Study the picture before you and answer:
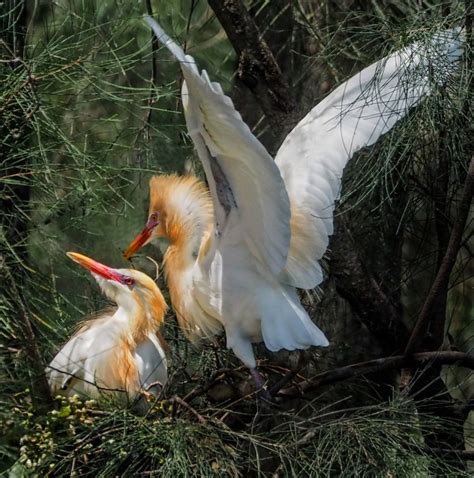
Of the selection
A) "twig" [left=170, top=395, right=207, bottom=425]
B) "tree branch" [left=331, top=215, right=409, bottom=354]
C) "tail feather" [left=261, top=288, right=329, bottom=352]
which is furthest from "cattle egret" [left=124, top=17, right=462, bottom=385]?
"twig" [left=170, top=395, right=207, bottom=425]

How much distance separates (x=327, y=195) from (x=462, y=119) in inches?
13.5

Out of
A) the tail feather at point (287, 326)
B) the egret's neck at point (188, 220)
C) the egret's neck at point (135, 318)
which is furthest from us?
the egret's neck at point (188, 220)

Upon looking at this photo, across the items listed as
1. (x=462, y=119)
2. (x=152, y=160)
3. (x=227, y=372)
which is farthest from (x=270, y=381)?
(x=462, y=119)

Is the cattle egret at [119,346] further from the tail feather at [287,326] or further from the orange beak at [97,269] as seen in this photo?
the tail feather at [287,326]

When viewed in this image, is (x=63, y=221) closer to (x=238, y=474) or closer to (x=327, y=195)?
(x=327, y=195)

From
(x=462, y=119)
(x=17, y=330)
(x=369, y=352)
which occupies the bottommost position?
(x=369, y=352)

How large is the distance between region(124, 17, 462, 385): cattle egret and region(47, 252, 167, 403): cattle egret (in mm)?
83

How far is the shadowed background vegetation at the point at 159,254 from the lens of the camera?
6.29 feet

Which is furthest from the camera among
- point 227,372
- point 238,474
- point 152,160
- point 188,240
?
point 152,160

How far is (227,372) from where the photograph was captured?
7.18 ft

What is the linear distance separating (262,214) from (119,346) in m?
0.39

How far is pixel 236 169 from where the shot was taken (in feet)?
7.03

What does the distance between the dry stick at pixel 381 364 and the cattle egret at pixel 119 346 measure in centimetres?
28

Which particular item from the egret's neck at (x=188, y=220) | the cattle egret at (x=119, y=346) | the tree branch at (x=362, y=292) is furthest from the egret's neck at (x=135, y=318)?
the tree branch at (x=362, y=292)
